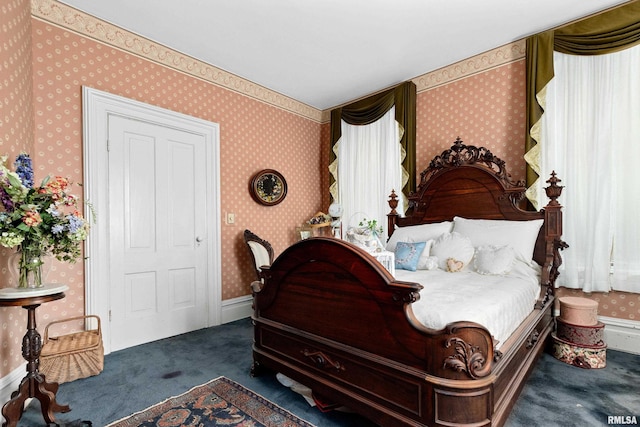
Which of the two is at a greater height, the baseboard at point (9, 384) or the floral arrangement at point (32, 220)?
the floral arrangement at point (32, 220)

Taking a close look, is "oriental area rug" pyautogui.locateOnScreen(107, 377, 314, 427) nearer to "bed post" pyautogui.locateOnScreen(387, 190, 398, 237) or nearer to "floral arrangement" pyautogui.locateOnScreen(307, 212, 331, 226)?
"bed post" pyautogui.locateOnScreen(387, 190, 398, 237)

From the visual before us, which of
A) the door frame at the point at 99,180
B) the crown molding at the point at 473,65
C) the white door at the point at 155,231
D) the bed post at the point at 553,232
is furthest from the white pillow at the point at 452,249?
the door frame at the point at 99,180

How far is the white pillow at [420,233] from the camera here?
3192 millimetres

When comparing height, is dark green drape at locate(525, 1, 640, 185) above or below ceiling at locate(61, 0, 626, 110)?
below

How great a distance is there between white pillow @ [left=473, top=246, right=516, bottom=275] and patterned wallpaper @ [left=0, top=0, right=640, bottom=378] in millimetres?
1048

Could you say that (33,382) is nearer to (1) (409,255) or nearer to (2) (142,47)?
(1) (409,255)

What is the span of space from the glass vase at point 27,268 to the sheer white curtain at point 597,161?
404 centimetres

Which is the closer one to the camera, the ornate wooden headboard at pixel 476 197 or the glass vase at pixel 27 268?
the glass vase at pixel 27 268

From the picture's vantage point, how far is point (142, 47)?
3.06m

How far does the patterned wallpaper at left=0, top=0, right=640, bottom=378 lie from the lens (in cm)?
229

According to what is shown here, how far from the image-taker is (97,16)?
9.06 feet

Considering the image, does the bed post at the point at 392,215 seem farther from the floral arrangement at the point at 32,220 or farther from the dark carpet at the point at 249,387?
the floral arrangement at the point at 32,220

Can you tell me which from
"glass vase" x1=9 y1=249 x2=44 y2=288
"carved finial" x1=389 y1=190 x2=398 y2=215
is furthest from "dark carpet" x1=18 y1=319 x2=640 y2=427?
"carved finial" x1=389 y1=190 x2=398 y2=215

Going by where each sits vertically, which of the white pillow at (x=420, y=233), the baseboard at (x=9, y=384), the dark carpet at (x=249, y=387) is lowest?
the dark carpet at (x=249, y=387)
